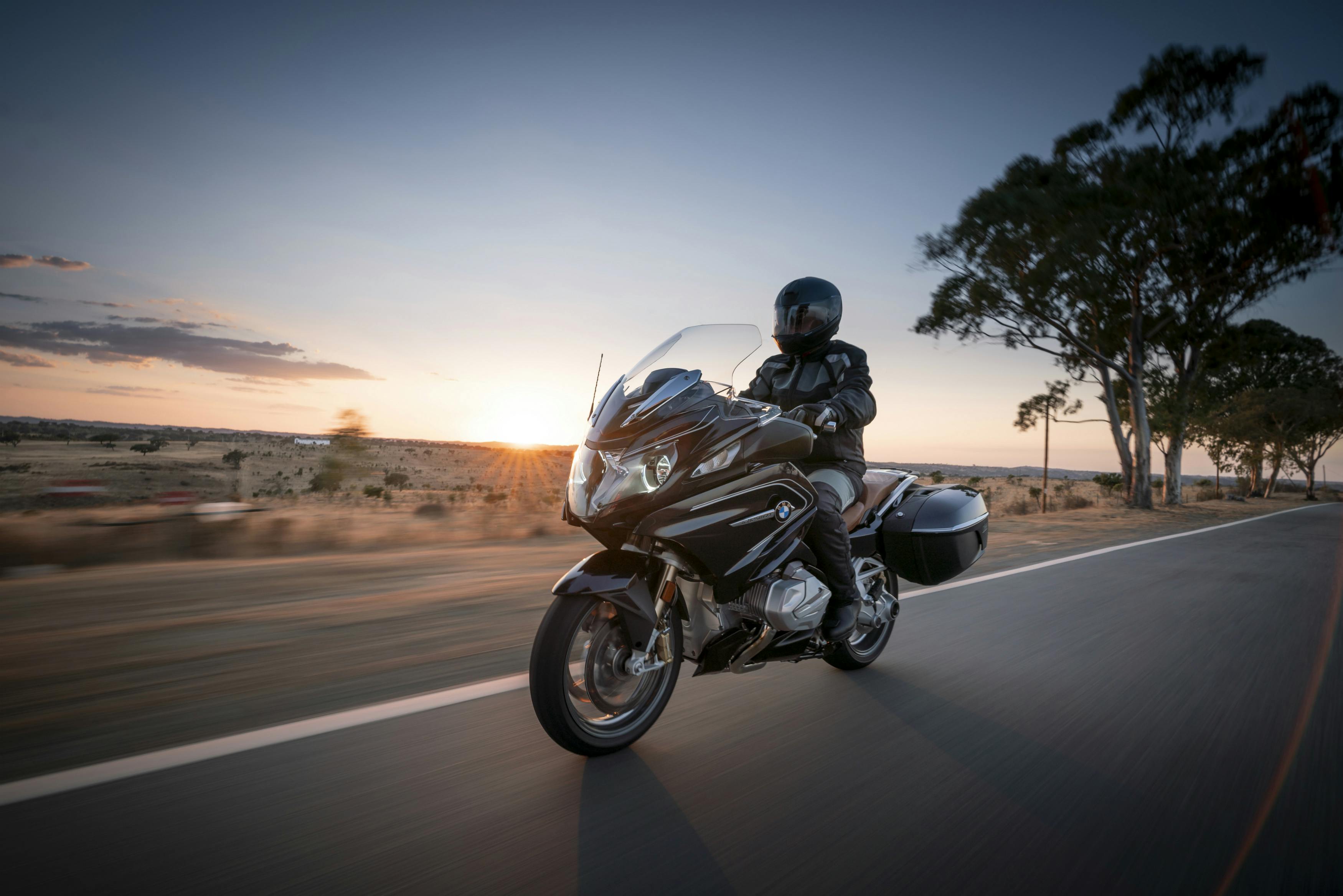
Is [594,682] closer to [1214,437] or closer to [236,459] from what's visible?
[236,459]

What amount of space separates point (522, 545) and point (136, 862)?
671cm

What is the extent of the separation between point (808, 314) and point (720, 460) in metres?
1.23

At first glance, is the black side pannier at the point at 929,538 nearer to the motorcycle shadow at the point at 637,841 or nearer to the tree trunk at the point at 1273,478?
the motorcycle shadow at the point at 637,841

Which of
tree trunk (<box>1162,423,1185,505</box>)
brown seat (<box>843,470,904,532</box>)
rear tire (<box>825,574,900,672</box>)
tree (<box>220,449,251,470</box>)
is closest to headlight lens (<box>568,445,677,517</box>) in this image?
brown seat (<box>843,470,904,532</box>)

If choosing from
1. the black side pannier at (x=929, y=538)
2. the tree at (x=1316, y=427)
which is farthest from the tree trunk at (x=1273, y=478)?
the black side pannier at (x=929, y=538)

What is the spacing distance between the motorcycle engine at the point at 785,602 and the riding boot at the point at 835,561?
0.18 metres

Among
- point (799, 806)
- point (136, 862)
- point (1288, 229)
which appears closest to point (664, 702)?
point (799, 806)

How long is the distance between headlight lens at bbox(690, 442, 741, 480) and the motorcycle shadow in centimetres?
112

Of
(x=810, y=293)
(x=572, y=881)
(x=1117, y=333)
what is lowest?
(x=572, y=881)

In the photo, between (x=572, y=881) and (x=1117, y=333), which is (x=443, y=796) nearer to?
(x=572, y=881)

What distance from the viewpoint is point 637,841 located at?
2.24m

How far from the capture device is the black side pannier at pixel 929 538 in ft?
14.1

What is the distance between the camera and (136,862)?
1997mm

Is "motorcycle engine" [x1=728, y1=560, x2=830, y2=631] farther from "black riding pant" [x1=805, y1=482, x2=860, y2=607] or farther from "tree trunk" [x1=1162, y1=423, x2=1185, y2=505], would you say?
"tree trunk" [x1=1162, y1=423, x2=1185, y2=505]
